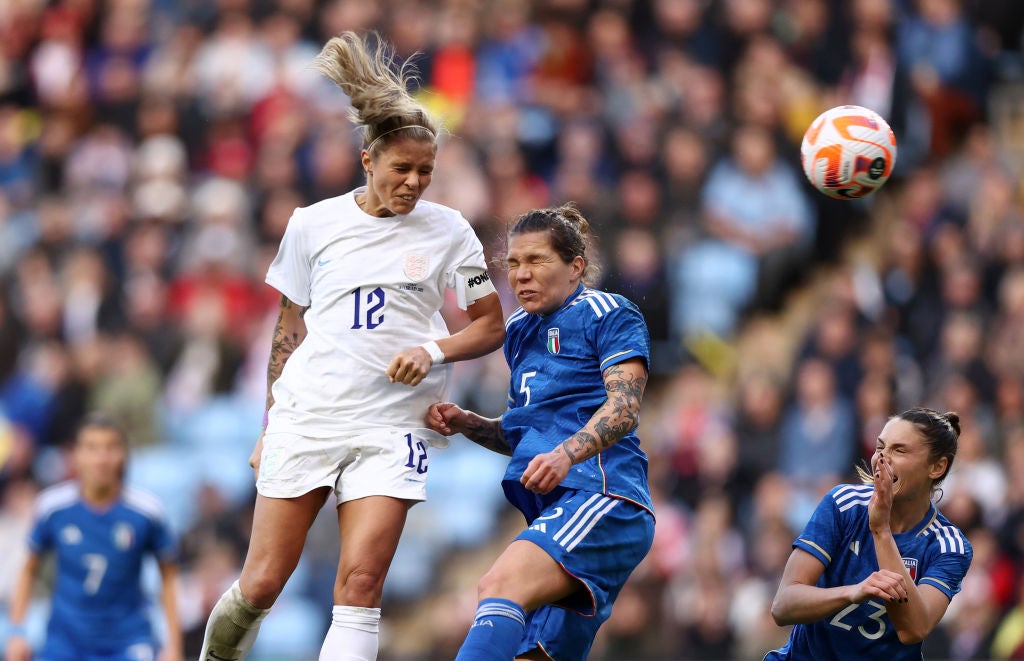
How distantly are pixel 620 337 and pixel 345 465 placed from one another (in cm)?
125

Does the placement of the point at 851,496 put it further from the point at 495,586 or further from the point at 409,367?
the point at 409,367

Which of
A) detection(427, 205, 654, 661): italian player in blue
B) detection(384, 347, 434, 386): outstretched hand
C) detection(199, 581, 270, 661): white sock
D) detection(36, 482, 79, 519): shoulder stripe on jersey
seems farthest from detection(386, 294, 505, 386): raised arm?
detection(36, 482, 79, 519): shoulder stripe on jersey

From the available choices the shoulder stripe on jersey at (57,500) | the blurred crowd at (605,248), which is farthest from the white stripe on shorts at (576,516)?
the blurred crowd at (605,248)

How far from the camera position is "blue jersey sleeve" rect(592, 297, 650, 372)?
5.59m

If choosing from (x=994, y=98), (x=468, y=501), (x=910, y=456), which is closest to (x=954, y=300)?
(x=994, y=98)

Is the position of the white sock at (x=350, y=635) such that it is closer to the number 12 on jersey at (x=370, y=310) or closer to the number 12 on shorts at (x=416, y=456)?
the number 12 on shorts at (x=416, y=456)

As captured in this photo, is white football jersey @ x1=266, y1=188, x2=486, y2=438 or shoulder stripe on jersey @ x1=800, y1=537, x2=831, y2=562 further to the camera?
white football jersey @ x1=266, y1=188, x2=486, y2=438

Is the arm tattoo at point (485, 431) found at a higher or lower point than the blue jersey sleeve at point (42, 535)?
higher

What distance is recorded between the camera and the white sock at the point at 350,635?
5.61m

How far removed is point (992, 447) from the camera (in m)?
10.9

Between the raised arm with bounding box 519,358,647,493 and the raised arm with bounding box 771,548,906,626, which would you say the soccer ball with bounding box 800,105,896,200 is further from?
the raised arm with bounding box 771,548,906,626

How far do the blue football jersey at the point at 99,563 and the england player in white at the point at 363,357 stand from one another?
2429 millimetres

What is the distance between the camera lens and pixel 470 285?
6.09m

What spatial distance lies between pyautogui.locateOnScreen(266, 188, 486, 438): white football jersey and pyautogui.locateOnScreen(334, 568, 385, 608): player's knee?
0.59 meters
